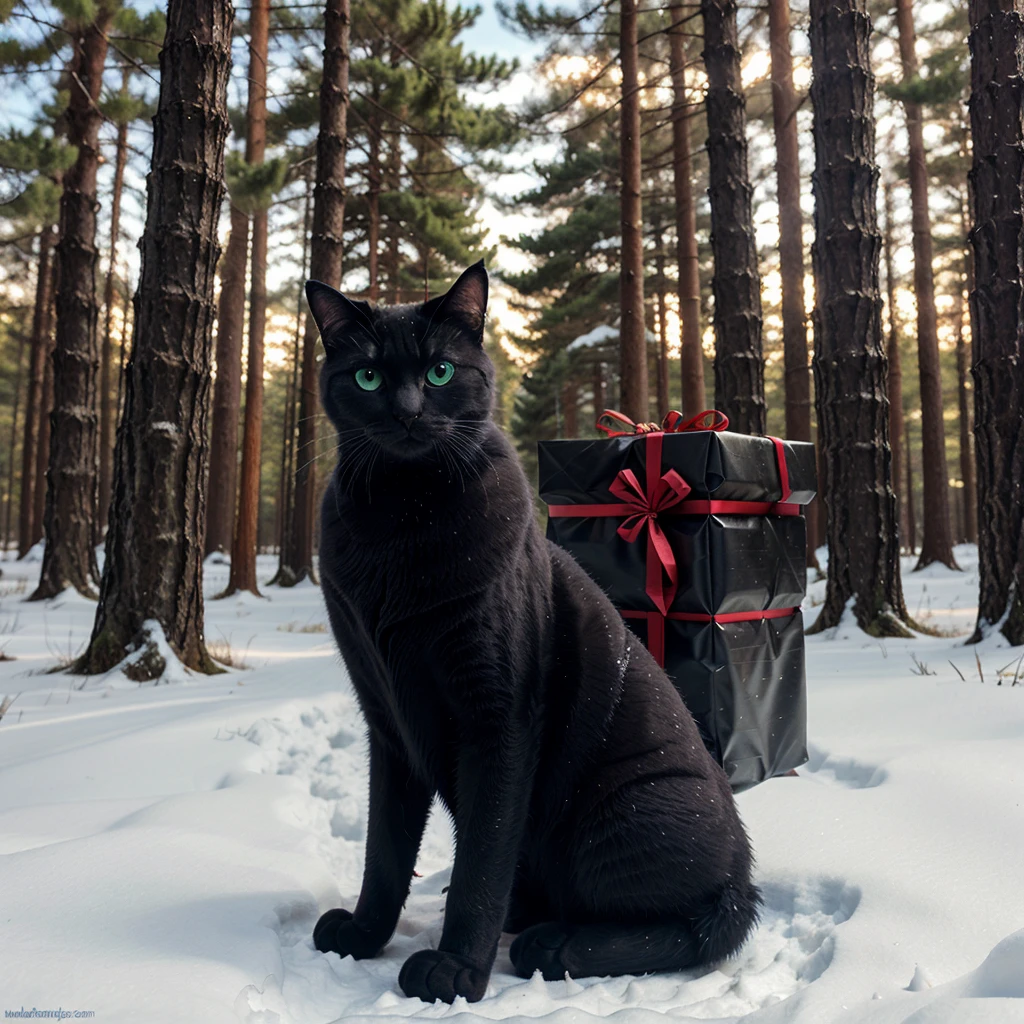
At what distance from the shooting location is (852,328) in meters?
5.42

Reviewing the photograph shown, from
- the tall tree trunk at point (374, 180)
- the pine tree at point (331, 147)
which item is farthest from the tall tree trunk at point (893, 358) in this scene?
the pine tree at point (331, 147)

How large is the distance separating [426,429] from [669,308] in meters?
17.2

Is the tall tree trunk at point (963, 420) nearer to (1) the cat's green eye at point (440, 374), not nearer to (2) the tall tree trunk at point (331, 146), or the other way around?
(2) the tall tree trunk at point (331, 146)

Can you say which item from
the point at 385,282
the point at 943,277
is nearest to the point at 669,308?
the point at 385,282

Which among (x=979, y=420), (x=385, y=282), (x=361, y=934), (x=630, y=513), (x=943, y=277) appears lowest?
(x=361, y=934)

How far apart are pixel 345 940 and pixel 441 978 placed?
285 mm

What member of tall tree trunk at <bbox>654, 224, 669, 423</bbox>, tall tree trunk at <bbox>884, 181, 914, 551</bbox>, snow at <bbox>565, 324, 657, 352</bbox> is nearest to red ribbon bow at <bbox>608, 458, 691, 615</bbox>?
tall tree trunk at <bbox>884, 181, 914, 551</bbox>

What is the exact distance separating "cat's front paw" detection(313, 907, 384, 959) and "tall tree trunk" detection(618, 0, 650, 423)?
24.8 feet

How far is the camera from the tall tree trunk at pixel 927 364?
1238 centimetres

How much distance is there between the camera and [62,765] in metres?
2.60

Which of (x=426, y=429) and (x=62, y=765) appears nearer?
(x=426, y=429)

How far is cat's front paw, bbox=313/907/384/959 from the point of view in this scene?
1.66 meters

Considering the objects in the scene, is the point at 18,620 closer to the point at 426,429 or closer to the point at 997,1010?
the point at 426,429

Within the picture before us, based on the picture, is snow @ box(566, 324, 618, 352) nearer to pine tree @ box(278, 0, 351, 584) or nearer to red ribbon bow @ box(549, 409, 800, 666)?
pine tree @ box(278, 0, 351, 584)
